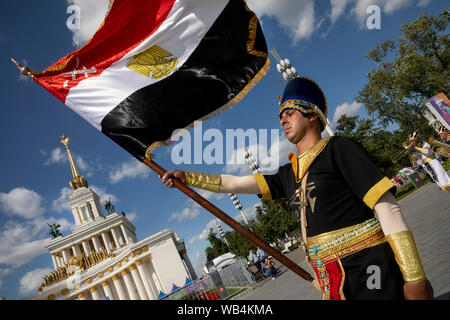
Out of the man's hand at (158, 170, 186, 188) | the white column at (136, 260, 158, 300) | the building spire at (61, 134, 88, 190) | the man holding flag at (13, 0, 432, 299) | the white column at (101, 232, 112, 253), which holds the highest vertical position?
the building spire at (61, 134, 88, 190)

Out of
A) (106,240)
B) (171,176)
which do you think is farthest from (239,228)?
(106,240)

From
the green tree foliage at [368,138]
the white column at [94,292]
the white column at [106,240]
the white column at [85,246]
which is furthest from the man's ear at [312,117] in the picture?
the white column at [85,246]

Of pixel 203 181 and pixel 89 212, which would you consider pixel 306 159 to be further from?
pixel 89 212

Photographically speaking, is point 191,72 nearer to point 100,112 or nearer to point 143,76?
point 143,76

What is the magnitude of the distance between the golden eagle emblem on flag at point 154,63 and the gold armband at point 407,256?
323 cm

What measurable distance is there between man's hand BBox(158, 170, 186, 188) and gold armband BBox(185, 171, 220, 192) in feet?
0.17

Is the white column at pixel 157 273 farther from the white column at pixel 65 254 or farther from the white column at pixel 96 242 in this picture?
the white column at pixel 65 254

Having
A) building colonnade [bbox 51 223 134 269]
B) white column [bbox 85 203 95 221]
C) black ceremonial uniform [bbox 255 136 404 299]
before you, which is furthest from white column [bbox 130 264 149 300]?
black ceremonial uniform [bbox 255 136 404 299]

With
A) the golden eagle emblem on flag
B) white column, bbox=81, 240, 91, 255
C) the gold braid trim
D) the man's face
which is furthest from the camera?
white column, bbox=81, 240, 91, 255

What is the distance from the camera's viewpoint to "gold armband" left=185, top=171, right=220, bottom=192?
9.37 ft

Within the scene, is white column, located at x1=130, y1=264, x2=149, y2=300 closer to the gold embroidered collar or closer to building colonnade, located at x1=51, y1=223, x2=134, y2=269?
building colonnade, located at x1=51, y1=223, x2=134, y2=269

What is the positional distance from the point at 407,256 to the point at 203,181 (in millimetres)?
1809

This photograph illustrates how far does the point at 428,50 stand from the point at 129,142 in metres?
40.9

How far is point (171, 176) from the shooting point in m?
2.86
